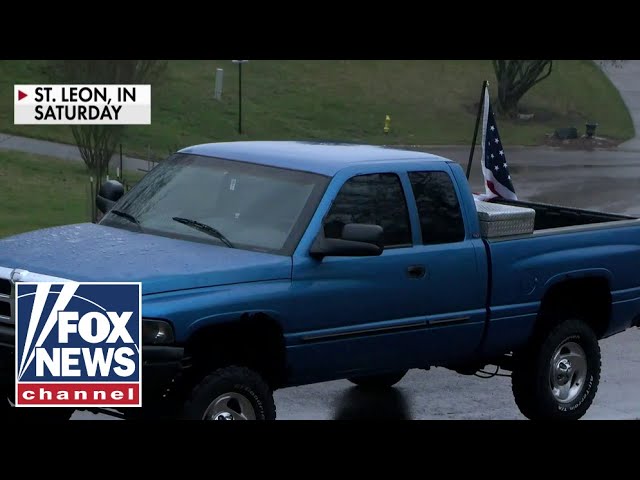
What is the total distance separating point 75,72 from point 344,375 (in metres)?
17.1

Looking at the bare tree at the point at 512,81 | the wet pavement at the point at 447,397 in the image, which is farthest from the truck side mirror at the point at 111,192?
the bare tree at the point at 512,81

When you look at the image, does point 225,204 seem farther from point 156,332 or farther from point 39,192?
point 39,192

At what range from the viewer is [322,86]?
50156mm

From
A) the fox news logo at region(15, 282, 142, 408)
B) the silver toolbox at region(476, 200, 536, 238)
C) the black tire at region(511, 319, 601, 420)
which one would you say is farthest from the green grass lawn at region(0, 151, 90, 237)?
the fox news logo at region(15, 282, 142, 408)

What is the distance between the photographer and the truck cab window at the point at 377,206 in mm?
8906

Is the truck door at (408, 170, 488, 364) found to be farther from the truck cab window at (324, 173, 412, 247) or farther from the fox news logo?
the fox news logo

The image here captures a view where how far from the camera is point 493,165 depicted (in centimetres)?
1309

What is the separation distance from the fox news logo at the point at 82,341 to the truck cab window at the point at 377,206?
5.80ft

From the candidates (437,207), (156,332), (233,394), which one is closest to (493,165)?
(437,207)

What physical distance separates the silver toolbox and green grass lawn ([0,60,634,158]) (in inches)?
1081

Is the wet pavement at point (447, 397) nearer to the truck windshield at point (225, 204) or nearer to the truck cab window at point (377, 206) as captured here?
the truck windshield at point (225, 204)

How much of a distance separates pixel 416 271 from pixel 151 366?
2.26 meters

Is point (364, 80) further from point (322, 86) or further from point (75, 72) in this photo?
point (75, 72)

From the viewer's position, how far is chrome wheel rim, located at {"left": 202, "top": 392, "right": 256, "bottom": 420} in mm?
8039
